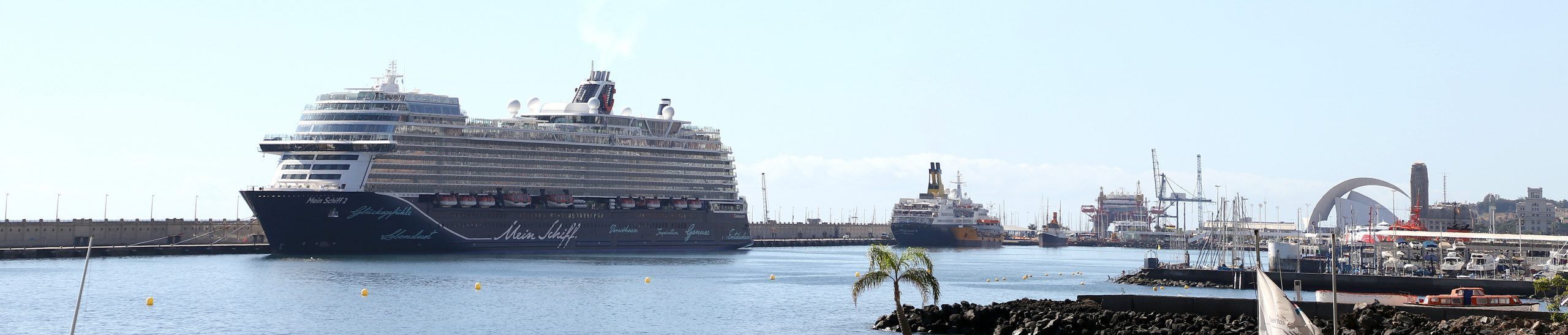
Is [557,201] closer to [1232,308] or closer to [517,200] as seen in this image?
[517,200]

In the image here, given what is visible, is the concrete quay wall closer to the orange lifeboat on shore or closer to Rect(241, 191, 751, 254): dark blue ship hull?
the orange lifeboat on shore

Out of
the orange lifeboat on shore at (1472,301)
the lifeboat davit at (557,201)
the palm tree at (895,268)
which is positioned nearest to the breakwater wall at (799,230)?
the lifeboat davit at (557,201)

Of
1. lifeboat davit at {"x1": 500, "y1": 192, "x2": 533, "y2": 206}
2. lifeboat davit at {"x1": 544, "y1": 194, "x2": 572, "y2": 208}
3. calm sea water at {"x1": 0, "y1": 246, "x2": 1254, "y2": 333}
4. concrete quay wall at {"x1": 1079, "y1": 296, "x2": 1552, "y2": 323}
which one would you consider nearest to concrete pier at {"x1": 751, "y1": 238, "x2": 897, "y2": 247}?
lifeboat davit at {"x1": 544, "y1": 194, "x2": 572, "y2": 208}

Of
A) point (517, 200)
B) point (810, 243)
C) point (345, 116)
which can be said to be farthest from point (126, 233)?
point (810, 243)

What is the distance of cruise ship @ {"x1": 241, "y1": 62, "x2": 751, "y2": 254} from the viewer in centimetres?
9556

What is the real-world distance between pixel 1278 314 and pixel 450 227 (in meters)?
81.0

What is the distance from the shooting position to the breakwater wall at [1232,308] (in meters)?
46.5

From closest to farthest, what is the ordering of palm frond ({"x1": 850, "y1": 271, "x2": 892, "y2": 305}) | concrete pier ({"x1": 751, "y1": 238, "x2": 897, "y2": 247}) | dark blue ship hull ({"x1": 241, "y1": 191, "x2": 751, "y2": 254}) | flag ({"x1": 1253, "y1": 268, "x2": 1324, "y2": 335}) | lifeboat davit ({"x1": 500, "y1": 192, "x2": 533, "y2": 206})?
flag ({"x1": 1253, "y1": 268, "x2": 1324, "y2": 335}), palm frond ({"x1": 850, "y1": 271, "x2": 892, "y2": 305}), dark blue ship hull ({"x1": 241, "y1": 191, "x2": 751, "y2": 254}), lifeboat davit ({"x1": 500, "y1": 192, "x2": 533, "y2": 206}), concrete pier ({"x1": 751, "y1": 238, "x2": 897, "y2": 247})

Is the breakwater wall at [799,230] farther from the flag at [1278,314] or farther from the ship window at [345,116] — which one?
the flag at [1278,314]

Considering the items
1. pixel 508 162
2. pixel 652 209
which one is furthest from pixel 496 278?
pixel 652 209

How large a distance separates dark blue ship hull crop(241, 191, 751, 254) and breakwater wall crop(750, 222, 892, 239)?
166 feet

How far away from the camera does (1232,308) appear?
48.2m

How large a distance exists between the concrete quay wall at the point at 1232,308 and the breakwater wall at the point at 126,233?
242 ft

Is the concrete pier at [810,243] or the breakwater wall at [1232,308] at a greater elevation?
the concrete pier at [810,243]
